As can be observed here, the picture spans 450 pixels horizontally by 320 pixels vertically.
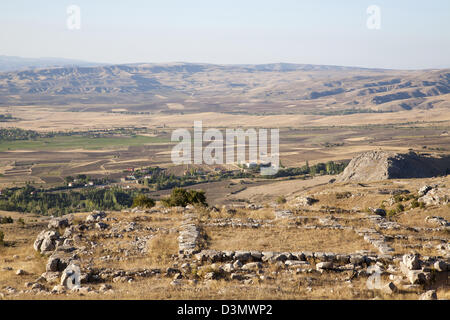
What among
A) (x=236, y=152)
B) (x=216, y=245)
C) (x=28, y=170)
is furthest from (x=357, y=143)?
(x=216, y=245)

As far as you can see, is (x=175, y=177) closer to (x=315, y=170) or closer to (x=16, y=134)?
(x=315, y=170)

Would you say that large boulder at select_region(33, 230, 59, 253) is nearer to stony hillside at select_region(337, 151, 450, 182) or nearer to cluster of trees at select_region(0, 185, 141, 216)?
stony hillside at select_region(337, 151, 450, 182)

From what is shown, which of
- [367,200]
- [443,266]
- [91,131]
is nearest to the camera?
[443,266]

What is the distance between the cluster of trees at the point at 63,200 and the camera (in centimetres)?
6450

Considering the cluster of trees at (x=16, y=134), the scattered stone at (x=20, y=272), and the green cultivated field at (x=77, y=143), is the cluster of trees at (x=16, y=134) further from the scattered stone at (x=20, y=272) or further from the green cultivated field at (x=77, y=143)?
the scattered stone at (x=20, y=272)

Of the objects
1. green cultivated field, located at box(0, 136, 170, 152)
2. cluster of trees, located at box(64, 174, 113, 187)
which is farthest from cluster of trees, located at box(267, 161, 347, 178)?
green cultivated field, located at box(0, 136, 170, 152)

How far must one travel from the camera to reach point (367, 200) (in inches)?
1259

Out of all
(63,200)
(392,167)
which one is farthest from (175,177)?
(392,167)

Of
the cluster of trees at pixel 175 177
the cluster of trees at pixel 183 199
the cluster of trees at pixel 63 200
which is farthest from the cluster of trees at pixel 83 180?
the cluster of trees at pixel 183 199

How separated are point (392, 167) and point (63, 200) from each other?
4857 cm
